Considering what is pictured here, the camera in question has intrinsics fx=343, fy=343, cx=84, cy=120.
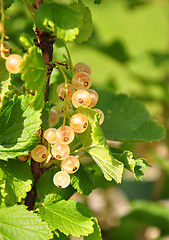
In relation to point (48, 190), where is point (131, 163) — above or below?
above

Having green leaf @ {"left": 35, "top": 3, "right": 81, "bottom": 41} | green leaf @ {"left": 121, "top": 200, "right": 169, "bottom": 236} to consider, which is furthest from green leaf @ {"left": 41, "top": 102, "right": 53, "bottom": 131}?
green leaf @ {"left": 121, "top": 200, "right": 169, "bottom": 236}

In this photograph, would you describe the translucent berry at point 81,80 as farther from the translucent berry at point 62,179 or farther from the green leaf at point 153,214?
the green leaf at point 153,214

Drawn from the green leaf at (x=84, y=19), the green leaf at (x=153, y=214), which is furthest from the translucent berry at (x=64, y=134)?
the green leaf at (x=153, y=214)

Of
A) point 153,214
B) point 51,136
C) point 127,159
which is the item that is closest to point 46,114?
point 51,136

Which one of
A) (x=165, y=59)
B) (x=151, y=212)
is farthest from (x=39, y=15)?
(x=165, y=59)

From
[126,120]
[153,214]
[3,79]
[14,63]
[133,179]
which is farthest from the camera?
[133,179]

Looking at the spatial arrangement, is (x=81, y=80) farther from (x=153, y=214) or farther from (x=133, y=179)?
(x=133, y=179)

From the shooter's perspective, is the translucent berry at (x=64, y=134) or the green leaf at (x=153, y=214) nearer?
the translucent berry at (x=64, y=134)
